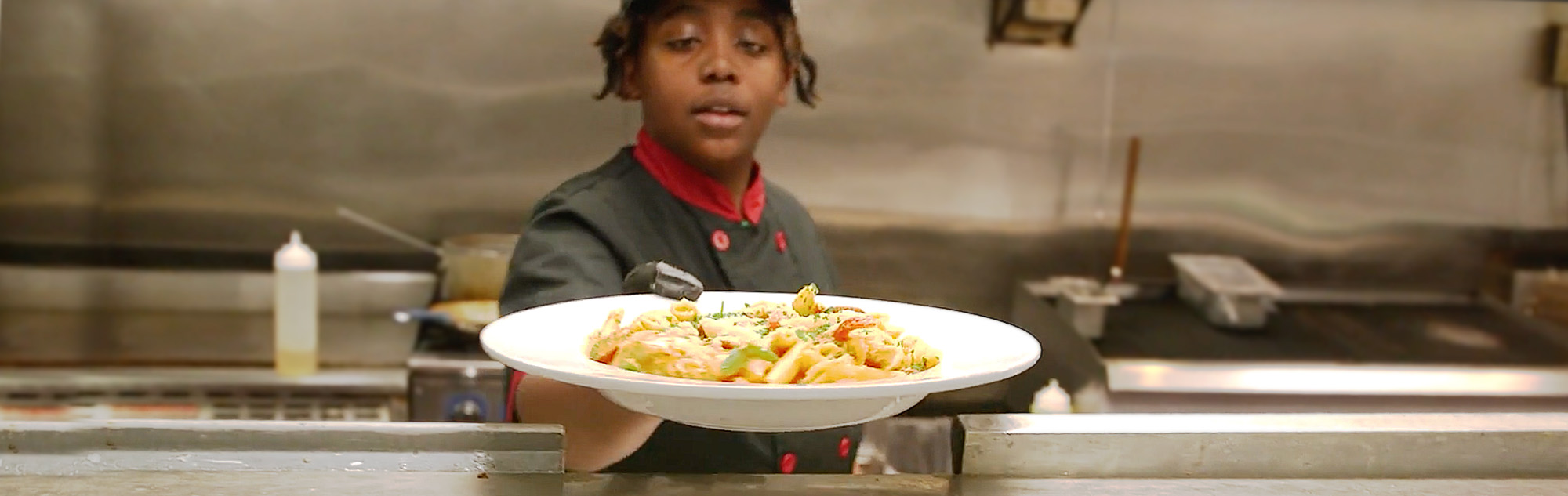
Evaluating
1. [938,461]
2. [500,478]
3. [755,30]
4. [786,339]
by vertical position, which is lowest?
[938,461]

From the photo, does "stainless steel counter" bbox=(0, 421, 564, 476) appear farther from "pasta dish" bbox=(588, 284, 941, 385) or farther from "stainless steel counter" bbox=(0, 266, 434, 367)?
"stainless steel counter" bbox=(0, 266, 434, 367)

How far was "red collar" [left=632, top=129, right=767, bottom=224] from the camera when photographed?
150 cm

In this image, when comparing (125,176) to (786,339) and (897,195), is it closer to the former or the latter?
(897,195)

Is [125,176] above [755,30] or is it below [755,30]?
below

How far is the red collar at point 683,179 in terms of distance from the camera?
1497 mm

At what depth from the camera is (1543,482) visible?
94cm

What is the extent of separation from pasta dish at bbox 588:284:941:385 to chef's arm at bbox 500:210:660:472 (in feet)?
0.32

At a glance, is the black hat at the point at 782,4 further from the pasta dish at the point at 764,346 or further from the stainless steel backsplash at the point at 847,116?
the stainless steel backsplash at the point at 847,116

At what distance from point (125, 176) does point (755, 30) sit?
1.81 metres

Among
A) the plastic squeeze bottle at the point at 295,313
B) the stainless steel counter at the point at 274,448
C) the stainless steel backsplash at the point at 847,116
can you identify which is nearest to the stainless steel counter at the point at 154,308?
the stainless steel backsplash at the point at 847,116

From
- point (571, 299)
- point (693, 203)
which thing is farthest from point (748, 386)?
point (693, 203)

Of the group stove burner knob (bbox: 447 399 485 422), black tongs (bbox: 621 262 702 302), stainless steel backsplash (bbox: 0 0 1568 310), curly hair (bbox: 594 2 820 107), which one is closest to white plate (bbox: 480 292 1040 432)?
black tongs (bbox: 621 262 702 302)

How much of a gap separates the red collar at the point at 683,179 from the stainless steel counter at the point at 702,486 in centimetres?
66

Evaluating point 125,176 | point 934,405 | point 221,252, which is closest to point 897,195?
point 934,405
